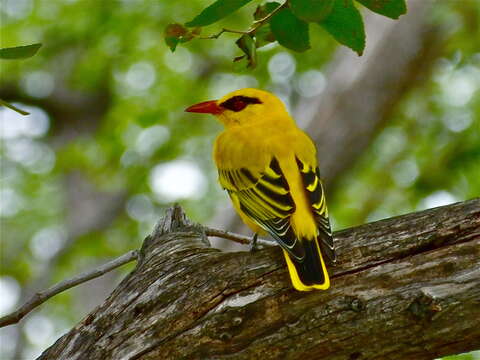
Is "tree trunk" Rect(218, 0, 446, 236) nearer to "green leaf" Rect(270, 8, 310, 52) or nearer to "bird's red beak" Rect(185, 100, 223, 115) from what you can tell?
"bird's red beak" Rect(185, 100, 223, 115)

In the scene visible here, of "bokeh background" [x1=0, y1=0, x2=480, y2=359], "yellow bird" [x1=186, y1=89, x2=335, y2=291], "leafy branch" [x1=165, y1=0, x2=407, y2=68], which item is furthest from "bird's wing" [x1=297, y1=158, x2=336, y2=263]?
"bokeh background" [x1=0, y1=0, x2=480, y2=359]

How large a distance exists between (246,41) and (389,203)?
23.8 ft

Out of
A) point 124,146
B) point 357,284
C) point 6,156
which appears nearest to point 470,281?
point 357,284

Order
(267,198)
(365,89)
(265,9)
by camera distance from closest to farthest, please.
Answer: (265,9) → (267,198) → (365,89)

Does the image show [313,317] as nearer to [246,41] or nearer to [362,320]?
[362,320]

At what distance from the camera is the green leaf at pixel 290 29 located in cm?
254

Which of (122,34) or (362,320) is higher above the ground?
(122,34)

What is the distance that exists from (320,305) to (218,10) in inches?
47.0

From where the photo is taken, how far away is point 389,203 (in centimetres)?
971

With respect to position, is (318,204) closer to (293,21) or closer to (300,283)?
(300,283)

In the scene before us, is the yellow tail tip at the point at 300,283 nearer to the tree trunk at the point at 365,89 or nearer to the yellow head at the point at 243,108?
the yellow head at the point at 243,108

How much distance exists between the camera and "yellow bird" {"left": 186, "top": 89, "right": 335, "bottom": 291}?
3.13 m

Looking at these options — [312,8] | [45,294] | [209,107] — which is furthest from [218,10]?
[209,107]

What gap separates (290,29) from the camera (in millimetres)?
2557
